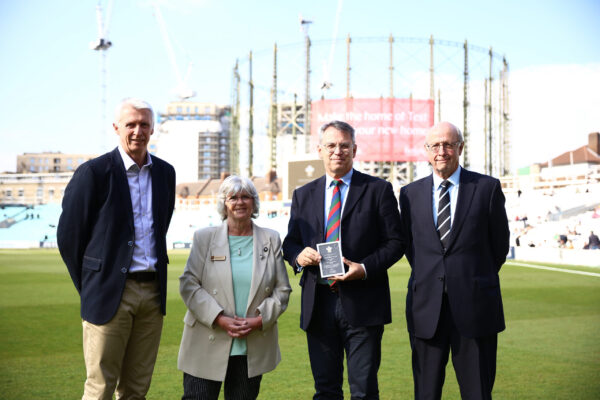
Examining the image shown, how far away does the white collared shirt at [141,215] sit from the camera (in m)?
3.77

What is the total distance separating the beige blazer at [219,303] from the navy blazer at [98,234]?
438mm

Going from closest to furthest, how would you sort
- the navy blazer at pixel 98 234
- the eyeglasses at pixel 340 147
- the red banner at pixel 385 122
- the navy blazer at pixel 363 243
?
1. the navy blazer at pixel 98 234
2. the navy blazer at pixel 363 243
3. the eyeglasses at pixel 340 147
4. the red banner at pixel 385 122

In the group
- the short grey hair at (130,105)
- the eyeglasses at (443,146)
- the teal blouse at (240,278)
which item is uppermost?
the short grey hair at (130,105)

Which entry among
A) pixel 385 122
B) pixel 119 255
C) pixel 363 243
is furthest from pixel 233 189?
pixel 385 122

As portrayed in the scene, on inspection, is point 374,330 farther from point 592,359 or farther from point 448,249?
point 592,359

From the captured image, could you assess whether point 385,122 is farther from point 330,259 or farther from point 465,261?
point 330,259

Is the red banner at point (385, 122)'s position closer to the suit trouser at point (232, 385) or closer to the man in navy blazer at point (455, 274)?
the man in navy blazer at point (455, 274)

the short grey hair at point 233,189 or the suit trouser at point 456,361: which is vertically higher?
the short grey hair at point 233,189

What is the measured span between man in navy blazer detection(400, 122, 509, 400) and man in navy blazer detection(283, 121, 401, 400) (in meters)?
0.21

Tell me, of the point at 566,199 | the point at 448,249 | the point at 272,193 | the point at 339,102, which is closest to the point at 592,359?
the point at 448,249

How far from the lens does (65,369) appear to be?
6.43 m

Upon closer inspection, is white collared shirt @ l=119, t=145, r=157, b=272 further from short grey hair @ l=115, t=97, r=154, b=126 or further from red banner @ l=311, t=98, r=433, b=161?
red banner @ l=311, t=98, r=433, b=161

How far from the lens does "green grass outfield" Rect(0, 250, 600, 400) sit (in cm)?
569

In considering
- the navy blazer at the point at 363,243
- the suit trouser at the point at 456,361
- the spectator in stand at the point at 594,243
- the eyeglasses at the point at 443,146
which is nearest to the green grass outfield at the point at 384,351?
the suit trouser at the point at 456,361
